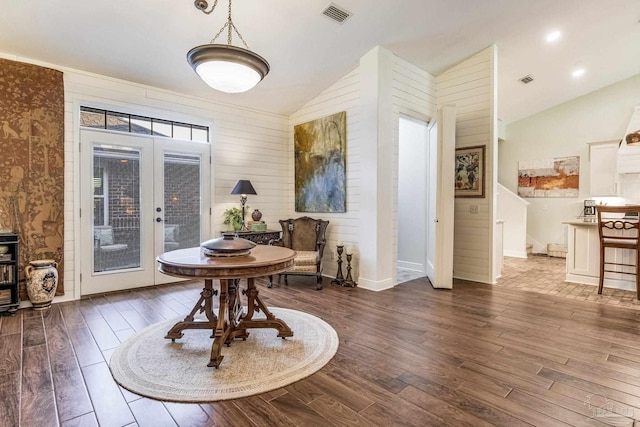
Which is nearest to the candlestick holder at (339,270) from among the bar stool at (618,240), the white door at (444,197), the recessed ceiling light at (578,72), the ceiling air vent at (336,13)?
the white door at (444,197)

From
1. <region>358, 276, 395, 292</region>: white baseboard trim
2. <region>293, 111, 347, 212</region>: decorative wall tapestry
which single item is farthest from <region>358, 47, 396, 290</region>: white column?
<region>293, 111, 347, 212</region>: decorative wall tapestry

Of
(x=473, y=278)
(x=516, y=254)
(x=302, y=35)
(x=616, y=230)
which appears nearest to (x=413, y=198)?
(x=473, y=278)

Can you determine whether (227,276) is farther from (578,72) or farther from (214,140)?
(578,72)

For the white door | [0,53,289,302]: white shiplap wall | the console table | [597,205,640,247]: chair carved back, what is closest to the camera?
[0,53,289,302]: white shiplap wall

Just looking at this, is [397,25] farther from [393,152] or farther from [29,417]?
[29,417]

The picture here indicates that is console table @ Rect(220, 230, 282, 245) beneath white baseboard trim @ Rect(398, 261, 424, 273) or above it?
above

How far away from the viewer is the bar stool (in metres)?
4.19

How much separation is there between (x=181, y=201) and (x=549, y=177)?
26.5ft

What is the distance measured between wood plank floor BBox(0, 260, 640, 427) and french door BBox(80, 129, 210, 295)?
65 cm

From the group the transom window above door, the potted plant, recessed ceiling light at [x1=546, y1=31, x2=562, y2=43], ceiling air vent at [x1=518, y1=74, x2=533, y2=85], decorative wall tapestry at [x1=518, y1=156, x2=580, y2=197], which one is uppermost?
recessed ceiling light at [x1=546, y1=31, x2=562, y2=43]

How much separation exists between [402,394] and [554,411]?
843 mm

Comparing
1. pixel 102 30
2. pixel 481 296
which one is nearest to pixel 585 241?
pixel 481 296

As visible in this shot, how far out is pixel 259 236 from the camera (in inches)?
199

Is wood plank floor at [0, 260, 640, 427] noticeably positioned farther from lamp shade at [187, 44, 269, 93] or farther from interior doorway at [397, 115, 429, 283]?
lamp shade at [187, 44, 269, 93]
